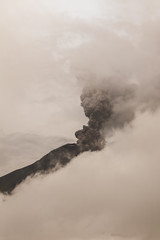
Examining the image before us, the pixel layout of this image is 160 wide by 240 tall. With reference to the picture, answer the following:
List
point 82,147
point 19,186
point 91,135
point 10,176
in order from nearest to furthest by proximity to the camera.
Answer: point 91,135 < point 82,147 < point 10,176 < point 19,186

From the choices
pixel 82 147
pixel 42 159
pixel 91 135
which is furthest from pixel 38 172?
pixel 91 135

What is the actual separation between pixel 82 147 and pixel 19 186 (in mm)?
25807

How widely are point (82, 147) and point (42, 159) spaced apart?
15831mm

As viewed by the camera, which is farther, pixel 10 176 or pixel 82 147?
pixel 10 176

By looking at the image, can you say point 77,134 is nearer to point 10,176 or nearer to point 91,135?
point 91,135

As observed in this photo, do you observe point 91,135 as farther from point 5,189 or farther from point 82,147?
point 5,189

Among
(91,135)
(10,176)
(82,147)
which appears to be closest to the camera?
(91,135)

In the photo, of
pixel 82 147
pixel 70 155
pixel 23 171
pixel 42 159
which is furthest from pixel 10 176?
pixel 82 147

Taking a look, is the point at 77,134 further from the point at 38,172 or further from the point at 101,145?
the point at 38,172

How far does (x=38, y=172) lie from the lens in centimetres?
8744

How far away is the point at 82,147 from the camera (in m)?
75.6

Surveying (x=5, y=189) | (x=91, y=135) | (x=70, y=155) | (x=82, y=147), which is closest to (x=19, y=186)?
(x=5, y=189)

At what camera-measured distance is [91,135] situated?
A: 70.6 m

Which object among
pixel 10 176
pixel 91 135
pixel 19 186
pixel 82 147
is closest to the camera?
pixel 91 135
